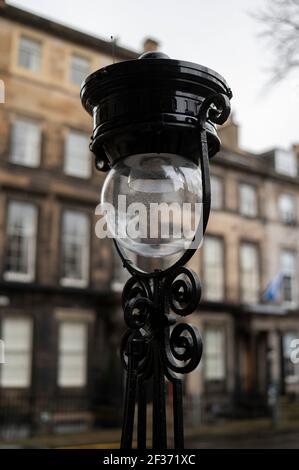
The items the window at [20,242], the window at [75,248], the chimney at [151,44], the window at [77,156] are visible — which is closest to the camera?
the window at [20,242]

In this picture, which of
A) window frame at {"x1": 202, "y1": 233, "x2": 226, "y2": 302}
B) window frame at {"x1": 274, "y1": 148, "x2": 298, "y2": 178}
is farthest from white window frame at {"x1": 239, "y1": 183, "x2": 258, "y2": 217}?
window frame at {"x1": 274, "y1": 148, "x2": 298, "y2": 178}

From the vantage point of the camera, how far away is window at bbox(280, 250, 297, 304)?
2583 centimetres

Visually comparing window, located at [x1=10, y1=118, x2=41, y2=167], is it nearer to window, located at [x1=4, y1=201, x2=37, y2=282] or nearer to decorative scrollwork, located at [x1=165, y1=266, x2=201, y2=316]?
window, located at [x1=4, y1=201, x2=37, y2=282]

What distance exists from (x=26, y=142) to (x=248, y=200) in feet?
37.1

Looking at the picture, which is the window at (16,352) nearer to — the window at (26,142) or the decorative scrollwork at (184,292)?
the window at (26,142)

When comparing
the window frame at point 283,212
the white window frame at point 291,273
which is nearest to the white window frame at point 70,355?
the white window frame at point 291,273

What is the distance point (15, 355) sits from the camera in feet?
56.5

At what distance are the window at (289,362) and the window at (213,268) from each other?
14.4ft

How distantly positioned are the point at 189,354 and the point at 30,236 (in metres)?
16.5

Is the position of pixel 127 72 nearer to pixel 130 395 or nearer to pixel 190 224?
pixel 190 224

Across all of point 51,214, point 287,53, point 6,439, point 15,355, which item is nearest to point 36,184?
point 51,214

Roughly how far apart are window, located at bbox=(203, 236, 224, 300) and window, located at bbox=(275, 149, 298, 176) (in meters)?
6.21

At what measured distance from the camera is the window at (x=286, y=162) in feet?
89.8

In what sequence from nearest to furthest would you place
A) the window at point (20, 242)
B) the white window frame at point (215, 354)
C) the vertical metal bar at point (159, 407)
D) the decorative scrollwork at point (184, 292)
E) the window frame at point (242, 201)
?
the vertical metal bar at point (159, 407)
the decorative scrollwork at point (184, 292)
the window at point (20, 242)
the white window frame at point (215, 354)
the window frame at point (242, 201)
